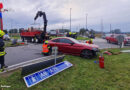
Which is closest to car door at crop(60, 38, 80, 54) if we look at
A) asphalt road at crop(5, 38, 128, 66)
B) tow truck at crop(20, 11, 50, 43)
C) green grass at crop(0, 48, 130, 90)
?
asphalt road at crop(5, 38, 128, 66)

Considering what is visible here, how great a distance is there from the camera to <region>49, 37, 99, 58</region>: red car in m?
7.15

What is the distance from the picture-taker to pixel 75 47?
7480 mm

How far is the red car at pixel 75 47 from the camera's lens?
7152 millimetres

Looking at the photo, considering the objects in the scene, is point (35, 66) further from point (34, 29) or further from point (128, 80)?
point (34, 29)

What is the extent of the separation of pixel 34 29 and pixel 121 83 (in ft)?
54.0

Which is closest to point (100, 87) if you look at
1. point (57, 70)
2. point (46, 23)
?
point (57, 70)

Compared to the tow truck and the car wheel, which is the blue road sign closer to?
the car wheel

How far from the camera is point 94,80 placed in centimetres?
419

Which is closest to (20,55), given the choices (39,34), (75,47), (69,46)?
(69,46)

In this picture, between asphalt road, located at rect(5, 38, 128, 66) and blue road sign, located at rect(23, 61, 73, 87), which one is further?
asphalt road, located at rect(5, 38, 128, 66)

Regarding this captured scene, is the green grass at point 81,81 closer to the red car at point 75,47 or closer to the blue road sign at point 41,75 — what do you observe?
the blue road sign at point 41,75

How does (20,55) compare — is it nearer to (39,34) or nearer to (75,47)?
(75,47)

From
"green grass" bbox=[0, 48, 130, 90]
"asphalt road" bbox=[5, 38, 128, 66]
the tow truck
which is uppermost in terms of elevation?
the tow truck

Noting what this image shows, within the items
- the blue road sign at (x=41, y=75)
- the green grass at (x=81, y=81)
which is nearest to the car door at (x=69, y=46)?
the blue road sign at (x=41, y=75)
